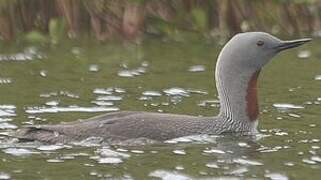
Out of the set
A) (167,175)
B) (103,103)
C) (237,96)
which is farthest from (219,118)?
(167,175)

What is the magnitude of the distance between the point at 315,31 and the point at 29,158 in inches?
331

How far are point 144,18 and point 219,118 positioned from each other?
5.82 m

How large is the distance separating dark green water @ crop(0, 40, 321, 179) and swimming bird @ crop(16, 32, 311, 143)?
18cm

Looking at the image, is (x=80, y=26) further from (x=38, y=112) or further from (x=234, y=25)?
(x=38, y=112)

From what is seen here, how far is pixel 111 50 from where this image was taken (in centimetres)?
1600

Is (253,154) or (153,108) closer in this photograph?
(253,154)

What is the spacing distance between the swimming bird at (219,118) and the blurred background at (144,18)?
17.1ft

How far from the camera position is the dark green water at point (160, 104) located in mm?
9492

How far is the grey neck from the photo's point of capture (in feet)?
36.5

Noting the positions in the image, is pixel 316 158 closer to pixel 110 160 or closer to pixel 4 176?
pixel 110 160

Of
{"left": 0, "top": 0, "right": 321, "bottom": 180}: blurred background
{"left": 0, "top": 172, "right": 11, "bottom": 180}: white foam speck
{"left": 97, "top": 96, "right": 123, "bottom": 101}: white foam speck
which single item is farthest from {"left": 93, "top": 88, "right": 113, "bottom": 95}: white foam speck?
{"left": 0, "top": 172, "right": 11, "bottom": 180}: white foam speck

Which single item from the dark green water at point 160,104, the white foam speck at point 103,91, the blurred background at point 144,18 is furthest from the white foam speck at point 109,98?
the blurred background at point 144,18

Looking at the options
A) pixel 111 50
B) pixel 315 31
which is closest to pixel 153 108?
pixel 111 50

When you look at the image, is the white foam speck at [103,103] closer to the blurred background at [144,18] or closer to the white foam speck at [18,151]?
the white foam speck at [18,151]
